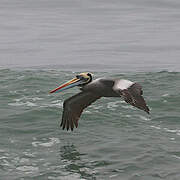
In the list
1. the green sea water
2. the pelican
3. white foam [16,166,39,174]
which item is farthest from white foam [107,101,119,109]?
white foam [16,166,39,174]

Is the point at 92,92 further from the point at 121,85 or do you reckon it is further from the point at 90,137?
the point at 121,85

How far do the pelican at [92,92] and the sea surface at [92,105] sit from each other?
0.54 meters

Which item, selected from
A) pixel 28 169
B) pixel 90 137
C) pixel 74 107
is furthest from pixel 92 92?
pixel 28 169

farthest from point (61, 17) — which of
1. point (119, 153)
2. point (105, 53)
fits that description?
point (119, 153)

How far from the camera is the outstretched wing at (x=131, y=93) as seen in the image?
12.0 metres

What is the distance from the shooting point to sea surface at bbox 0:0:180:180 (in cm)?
1304

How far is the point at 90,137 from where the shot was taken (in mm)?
15117

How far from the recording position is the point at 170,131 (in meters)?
15.7

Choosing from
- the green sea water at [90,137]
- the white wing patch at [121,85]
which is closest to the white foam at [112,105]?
the green sea water at [90,137]

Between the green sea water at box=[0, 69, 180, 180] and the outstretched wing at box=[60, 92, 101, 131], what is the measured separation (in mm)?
334

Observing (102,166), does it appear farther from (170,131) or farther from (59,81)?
(59,81)

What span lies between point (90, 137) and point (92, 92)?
4.73 feet

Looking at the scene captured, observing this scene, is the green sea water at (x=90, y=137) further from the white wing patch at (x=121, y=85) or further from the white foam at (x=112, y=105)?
the white wing patch at (x=121, y=85)

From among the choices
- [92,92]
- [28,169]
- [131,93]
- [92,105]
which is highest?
[131,93]
